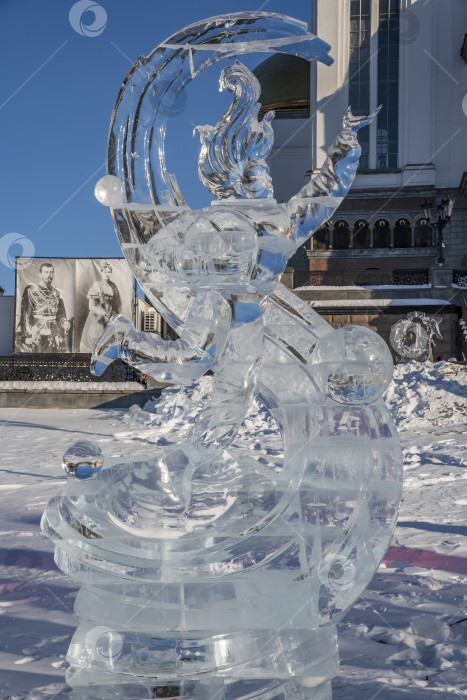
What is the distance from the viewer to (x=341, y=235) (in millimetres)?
30094

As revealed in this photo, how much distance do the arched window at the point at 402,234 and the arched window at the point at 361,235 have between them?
1216 millimetres

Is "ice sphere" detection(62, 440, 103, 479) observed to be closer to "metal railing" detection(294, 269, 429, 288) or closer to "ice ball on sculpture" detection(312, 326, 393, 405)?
"ice ball on sculpture" detection(312, 326, 393, 405)

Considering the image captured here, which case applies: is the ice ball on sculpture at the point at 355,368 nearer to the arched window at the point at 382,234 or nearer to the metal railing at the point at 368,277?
the metal railing at the point at 368,277

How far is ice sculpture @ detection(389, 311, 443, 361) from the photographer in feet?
50.2

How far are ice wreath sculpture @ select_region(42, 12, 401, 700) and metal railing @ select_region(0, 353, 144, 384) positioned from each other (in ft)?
41.4

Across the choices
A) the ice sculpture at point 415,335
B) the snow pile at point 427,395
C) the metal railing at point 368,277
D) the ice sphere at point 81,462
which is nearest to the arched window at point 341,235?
the metal railing at point 368,277

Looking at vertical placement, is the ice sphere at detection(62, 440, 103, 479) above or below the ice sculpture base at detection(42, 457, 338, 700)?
above

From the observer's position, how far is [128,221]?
2729 mm

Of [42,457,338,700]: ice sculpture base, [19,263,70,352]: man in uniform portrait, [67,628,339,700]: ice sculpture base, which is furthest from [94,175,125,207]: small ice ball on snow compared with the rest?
[19,263,70,352]: man in uniform portrait

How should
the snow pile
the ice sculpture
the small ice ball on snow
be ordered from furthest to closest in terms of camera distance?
the ice sculpture
the snow pile
the small ice ball on snow

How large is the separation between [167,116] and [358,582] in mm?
1967

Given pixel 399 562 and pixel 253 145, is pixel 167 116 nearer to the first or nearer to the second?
pixel 253 145

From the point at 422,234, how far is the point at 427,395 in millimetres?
20082

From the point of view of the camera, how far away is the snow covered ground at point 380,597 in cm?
241
